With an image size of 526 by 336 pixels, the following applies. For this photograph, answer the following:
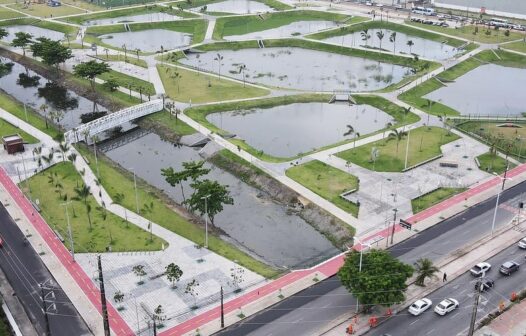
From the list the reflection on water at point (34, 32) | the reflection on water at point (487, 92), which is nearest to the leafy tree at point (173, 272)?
the reflection on water at point (487, 92)

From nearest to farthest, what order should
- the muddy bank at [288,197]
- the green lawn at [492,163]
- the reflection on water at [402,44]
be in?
the muddy bank at [288,197], the green lawn at [492,163], the reflection on water at [402,44]

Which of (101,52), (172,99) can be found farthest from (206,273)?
(101,52)

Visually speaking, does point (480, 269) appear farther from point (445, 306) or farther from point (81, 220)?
point (81, 220)

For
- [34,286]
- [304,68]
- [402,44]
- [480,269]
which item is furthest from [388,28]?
[34,286]

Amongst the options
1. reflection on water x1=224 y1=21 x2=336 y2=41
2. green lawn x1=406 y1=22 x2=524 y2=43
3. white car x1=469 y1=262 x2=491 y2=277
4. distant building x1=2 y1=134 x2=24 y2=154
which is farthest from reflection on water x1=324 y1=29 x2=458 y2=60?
distant building x1=2 y1=134 x2=24 y2=154

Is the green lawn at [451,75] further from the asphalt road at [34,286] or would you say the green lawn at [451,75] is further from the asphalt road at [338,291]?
the asphalt road at [34,286]

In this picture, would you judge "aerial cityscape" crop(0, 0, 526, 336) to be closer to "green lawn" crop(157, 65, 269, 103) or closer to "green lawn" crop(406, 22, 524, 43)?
"green lawn" crop(157, 65, 269, 103)

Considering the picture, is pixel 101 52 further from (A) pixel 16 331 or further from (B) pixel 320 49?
(A) pixel 16 331
